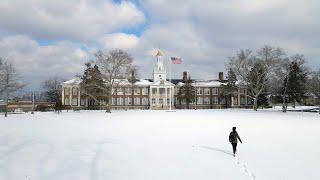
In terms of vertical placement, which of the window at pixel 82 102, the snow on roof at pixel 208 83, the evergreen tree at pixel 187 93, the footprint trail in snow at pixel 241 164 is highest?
the snow on roof at pixel 208 83

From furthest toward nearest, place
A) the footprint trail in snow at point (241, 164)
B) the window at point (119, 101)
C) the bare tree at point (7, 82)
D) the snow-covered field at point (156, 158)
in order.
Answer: the window at point (119, 101)
the bare tree at point (7, 82)
the snow-covered field at point (156, 158)
the footprint trail in snow at point (241, 164)

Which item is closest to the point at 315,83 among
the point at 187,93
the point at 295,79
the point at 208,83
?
the point at 295,79

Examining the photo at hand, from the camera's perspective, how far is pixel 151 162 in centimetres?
1596

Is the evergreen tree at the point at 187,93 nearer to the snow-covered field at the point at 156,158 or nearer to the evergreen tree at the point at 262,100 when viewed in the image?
the evergreen tree at the point at 262,100

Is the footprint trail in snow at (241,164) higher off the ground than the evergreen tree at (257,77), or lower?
lower

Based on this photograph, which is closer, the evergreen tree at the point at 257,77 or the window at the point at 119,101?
the evergreen tree at the point at 257,77

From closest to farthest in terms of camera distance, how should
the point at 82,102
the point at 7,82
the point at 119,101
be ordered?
the point at 7,82 < the point at 82,102 < the point at 119,101

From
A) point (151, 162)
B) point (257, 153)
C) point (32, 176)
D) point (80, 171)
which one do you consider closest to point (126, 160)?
point (151, 162)

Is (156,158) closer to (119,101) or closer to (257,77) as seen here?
(257,77)

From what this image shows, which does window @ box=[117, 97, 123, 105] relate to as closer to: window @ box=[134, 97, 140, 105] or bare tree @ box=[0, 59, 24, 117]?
window @ box=[134, 97, 140, 105]

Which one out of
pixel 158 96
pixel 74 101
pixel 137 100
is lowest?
pixel 74 101

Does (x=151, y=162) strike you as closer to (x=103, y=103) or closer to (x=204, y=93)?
(x=103, y=103)

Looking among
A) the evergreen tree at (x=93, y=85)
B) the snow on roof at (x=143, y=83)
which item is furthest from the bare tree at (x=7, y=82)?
the snow on roof at (x=143, y=83)

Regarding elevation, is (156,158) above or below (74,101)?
below
